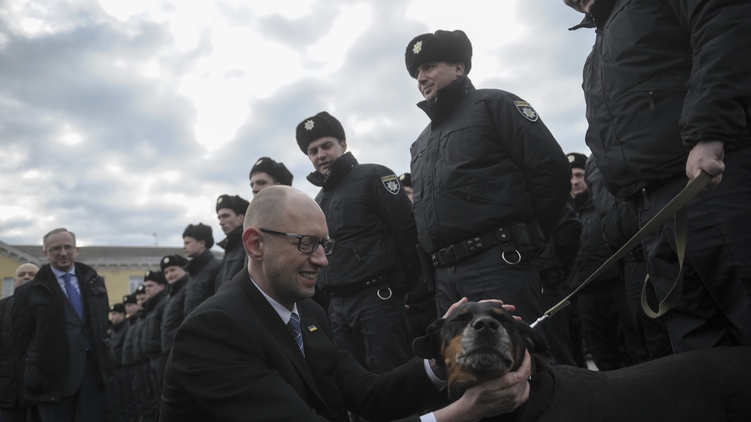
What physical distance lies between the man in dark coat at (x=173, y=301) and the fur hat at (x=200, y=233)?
46 centimetres

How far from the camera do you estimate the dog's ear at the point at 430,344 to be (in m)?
2.68

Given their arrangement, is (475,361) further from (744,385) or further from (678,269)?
(744,385)

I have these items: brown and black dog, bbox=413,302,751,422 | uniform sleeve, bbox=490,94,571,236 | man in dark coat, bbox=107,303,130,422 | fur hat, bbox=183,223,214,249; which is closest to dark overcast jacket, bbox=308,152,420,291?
uniform sleeve, bbox=490,94,571,236

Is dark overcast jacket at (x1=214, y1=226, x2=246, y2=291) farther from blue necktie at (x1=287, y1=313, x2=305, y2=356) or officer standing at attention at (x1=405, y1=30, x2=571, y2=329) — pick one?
blue necktie at (x1=287, y1=313, x2=305, y2=356)

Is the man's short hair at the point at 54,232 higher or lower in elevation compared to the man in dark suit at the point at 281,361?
higher

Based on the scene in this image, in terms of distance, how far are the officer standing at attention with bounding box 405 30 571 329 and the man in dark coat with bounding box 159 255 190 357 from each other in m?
5.58

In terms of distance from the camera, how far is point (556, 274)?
5297 mm

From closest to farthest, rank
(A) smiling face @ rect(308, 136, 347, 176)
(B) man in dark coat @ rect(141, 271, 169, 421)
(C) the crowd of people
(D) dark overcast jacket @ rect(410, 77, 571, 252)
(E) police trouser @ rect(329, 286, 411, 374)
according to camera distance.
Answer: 1. (C) the crowd of people
2. (D) dark overcast jacket @ rect(410, 77, 571, 252)
3. (E) police trouser @ rect(329, 286, 411, 374)
4. (A) smiling face @ rect(308, 136, 347, 176)
5. (B) man in dark coat @ rect(141, 271, 169, 421)

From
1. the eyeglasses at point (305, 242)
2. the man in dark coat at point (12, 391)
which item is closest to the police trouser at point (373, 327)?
the eyeglasses at point (305, 242)

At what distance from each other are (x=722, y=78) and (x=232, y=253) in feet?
18.3

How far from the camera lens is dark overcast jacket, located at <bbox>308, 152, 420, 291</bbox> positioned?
450 cm

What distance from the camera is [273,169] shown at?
6016mm

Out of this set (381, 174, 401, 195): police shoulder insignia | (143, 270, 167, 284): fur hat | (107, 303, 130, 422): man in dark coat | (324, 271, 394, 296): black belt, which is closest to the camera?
(324, 271, 394, 296): black belt

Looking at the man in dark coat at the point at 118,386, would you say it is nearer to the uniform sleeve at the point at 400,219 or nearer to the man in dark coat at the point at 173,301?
the man in dark coat at the point at 173,301
